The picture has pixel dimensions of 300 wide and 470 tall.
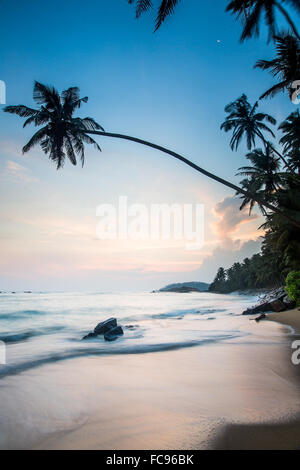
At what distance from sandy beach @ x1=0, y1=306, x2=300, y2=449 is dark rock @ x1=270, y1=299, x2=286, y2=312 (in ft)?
34.5

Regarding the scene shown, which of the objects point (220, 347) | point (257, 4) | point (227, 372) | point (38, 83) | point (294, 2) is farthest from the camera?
point (38, 83)

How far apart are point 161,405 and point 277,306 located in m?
14.7

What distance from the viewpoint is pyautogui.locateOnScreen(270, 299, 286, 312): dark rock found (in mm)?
14703

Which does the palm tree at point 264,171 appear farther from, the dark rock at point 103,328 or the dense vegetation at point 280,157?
the dark rock at point 103,328

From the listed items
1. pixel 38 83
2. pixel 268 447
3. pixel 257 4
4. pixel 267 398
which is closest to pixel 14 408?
pixel 268 447

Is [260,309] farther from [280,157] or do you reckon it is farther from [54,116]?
[54,116]

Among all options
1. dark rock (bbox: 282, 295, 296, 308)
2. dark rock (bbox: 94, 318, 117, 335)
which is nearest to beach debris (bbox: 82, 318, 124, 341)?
dark rock (bbox: 94, 318, 117, 335)

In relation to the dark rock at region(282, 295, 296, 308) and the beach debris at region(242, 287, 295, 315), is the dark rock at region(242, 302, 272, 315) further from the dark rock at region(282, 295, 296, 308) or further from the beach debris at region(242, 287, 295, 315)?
the dark rock at region(282, 295, 296, 308)

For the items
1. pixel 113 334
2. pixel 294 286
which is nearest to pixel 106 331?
pixel 113 334

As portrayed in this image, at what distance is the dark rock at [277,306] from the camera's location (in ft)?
48.2

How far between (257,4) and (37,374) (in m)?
15.2

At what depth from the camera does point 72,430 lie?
2775mm
